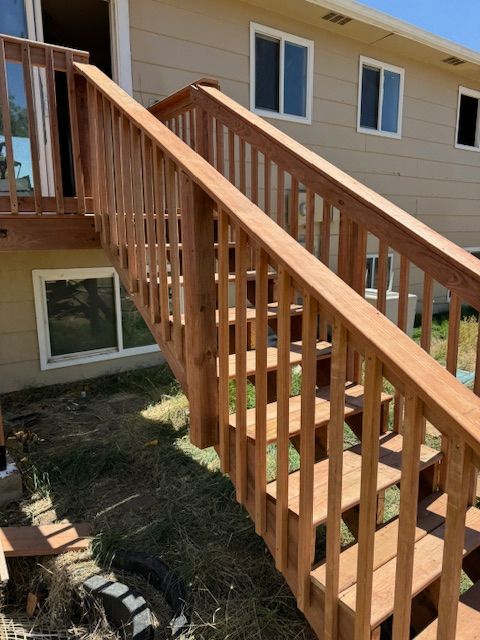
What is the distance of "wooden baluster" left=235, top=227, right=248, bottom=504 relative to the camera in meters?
1.65

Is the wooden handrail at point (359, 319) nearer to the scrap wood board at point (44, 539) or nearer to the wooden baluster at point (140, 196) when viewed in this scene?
the wooden baluster at point (140, 196)

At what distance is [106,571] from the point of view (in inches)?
88.4

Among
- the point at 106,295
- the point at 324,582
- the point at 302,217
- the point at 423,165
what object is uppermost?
the point at 423,165

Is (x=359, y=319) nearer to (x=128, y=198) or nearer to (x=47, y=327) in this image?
(x=128, y=198)

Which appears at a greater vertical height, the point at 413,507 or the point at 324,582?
the point at 413,507

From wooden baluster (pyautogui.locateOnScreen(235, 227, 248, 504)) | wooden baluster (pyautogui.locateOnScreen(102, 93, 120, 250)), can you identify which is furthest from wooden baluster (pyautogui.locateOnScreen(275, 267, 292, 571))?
wooden baluster (pyautogui.locateOnScreen(102, 93, 120, 250))

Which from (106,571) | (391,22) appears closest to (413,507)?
(106,571)

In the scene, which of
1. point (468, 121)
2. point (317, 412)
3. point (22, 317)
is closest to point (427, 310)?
point (317, 412)

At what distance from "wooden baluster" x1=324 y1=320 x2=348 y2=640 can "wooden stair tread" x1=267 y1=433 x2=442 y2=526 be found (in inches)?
7.9

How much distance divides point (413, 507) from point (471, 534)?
1037 mm

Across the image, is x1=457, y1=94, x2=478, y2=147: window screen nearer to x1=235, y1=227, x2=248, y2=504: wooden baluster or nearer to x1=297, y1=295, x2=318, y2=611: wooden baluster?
x1=235, y1=227, x2=248, y2=504: wooden baluster

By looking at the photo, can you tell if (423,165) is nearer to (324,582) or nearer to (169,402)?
(169,402)

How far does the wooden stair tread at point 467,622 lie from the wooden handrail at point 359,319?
97 centimetres

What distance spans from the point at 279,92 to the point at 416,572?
5.37 m
